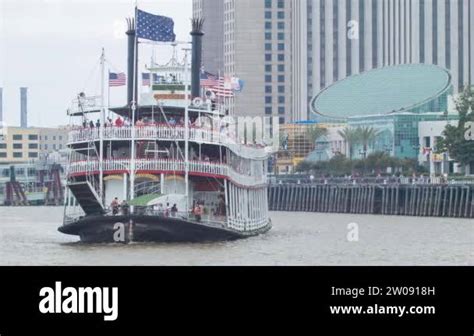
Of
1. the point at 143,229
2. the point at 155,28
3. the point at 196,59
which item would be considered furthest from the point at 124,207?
the point at 196,59

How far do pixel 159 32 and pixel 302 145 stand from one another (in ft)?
264

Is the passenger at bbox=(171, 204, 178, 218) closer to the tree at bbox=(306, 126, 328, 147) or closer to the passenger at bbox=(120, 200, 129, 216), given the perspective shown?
the passenger at bbox=(120, 200, 129, 216)

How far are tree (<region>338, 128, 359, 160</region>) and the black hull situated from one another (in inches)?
2858

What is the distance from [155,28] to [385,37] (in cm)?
9265

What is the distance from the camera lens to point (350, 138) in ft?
382

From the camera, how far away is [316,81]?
13675 cm

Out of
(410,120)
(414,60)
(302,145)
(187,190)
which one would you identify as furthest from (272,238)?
(414,60)

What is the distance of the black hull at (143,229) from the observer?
41.9m

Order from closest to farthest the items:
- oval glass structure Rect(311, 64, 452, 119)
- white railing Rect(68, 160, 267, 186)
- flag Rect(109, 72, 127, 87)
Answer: white railing Rect(68, 160, 267, 186) < flag Rect(109, 72, 127, 87) < oval glass structure Rect(311, 64, 452, 119)

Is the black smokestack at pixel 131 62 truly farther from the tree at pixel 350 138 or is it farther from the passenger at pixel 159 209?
the tree at pixel 350 138

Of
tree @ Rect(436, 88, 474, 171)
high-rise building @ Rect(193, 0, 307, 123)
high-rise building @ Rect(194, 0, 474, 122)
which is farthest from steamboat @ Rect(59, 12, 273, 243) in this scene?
high-rise building @ Rect(193, 0, 307, 123)

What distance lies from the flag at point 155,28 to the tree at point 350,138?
73.1 m

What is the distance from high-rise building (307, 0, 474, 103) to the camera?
428 feet
